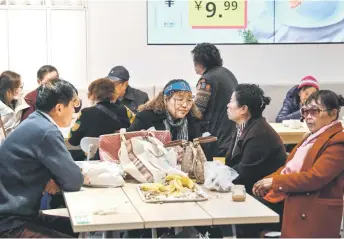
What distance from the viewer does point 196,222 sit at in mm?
2916

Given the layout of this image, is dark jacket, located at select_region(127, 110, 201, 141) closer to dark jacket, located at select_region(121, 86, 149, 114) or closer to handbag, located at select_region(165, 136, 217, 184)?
handbag, located at select_region(165, 136, 217, 184)

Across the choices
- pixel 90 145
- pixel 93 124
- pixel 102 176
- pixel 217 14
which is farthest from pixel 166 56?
pixel 102 176

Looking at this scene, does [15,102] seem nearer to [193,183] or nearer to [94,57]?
[94,57]

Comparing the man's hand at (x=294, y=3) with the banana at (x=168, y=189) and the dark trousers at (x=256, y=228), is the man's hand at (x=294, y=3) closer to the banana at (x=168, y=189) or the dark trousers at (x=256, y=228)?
the dark trousers at (x=256, y=228)

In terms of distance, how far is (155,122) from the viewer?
4535 millimetres

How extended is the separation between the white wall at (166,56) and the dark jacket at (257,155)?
377 centimetres

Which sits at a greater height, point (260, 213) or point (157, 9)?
point (157, 9)

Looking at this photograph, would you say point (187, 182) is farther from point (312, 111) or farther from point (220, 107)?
point (220, 107)

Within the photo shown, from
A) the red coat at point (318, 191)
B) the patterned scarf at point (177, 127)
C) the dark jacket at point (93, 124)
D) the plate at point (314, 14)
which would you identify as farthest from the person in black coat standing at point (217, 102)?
the plate at point (314, 14)

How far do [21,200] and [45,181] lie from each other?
0.17 metres

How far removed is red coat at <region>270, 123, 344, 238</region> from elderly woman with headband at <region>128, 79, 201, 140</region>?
108 cm

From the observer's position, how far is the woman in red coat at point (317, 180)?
354cm

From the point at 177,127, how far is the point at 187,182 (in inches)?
42.1

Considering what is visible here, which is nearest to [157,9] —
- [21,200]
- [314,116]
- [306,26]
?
[306,26]
